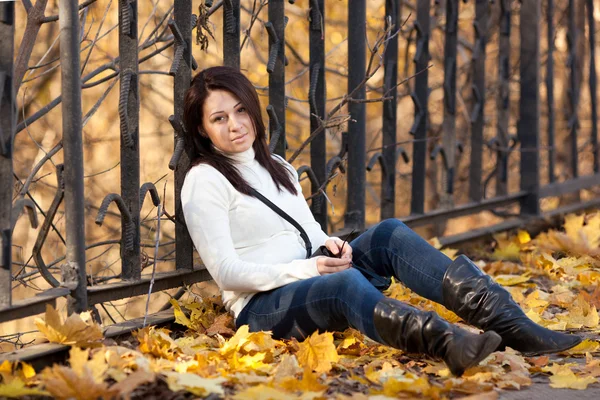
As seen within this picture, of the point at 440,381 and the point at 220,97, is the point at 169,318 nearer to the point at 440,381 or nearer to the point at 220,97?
the point at 220,97

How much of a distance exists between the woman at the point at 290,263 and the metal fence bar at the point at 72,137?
0.41 m

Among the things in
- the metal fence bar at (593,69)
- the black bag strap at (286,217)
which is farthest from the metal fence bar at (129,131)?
the metal fence bar at (593,69)

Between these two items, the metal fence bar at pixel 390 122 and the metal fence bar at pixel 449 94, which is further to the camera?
the metal fence bar at pixel 449 94

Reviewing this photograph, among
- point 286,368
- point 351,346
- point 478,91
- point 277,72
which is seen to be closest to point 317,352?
point 286,368

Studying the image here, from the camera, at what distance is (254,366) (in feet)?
8.43

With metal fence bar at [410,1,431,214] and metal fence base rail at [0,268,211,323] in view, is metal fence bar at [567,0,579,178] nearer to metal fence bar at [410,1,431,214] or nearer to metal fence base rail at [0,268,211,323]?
metal fence bar at [410,1,431,214]

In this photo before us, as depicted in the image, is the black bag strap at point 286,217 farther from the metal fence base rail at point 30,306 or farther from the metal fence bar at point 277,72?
the metal fence base rail at point 30,306

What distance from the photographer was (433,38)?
6.94 metres

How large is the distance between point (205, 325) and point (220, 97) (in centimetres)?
79

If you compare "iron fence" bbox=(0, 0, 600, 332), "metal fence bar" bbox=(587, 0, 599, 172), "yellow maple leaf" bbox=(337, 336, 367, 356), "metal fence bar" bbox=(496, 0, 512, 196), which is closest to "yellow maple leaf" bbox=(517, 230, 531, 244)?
"iron fence" bbox=(0, 0, 600, 332)

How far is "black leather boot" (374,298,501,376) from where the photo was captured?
99.2 inches

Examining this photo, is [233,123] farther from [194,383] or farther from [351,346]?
[194,383]

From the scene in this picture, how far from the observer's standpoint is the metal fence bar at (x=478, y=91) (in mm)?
5020

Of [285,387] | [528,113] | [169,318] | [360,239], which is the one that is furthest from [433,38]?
[285,387]
